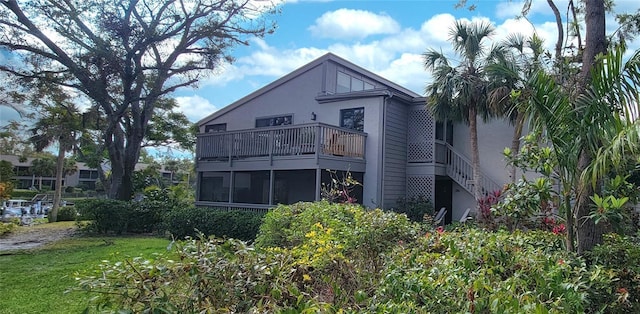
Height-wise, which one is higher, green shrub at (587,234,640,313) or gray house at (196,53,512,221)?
gray house at (196,53,512,221)

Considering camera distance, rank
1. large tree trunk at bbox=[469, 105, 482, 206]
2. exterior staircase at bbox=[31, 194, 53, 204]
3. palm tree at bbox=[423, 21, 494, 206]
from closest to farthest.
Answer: palm tree at bbox=[423, 21, 494, 206], large tree trunk at bbox=[469, 105, 482, 206], exterior staircase at bbox=[31, 194, 53, 204]

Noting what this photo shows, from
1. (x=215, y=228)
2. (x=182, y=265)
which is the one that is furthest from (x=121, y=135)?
(x=182, y=265)

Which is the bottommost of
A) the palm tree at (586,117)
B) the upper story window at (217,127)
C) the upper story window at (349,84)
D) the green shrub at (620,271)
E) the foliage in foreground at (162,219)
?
the foliage in foreground at (162,219)

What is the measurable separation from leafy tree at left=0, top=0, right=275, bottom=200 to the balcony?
468 centimetres

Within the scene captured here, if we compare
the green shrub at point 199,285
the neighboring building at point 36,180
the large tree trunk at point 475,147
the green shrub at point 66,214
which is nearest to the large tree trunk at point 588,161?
the green shrub at point 199,285

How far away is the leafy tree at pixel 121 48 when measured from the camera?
15.8 m

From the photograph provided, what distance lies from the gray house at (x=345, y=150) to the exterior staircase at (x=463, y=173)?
0.11 ft

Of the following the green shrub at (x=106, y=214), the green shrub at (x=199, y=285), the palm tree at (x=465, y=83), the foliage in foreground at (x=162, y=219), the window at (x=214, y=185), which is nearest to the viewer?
the green shrub at (x=199, y=285)

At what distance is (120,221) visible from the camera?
1348 centimetres

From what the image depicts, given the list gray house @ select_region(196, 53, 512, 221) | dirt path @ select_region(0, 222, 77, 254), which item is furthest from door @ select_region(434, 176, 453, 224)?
dirt path @ select_region(0, 222, 77, 254)

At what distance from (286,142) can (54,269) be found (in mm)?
7334

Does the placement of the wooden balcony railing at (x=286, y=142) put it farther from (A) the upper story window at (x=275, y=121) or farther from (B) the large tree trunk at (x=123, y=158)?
(B) the large tree trunk at (x=123, y=158)

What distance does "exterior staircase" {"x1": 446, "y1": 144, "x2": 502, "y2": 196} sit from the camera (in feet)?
44.7

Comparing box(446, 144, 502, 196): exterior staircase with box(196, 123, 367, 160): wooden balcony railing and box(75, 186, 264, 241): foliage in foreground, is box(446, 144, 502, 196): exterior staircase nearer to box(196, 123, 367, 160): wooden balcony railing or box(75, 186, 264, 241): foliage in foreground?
box(196, 123, 367, 160): wooden balcony railing
